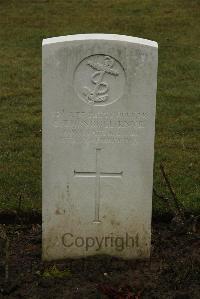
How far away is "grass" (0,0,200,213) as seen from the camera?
702 centimetres

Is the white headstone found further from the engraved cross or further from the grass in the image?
the grass

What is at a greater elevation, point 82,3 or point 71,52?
point 82,3

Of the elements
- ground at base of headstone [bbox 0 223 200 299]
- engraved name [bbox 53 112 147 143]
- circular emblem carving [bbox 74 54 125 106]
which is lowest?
ground at base of headstone [bbox 0 223 200 299]

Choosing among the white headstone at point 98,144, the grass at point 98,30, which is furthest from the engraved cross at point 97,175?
the grass at point 98,30

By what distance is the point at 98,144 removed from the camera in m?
4.99

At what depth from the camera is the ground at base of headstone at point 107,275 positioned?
4.71 m

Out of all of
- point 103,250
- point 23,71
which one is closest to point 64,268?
point 103,250

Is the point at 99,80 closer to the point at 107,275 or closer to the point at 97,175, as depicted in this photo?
the point at 97,175

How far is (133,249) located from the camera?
5.24 metres

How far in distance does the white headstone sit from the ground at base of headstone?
14cm

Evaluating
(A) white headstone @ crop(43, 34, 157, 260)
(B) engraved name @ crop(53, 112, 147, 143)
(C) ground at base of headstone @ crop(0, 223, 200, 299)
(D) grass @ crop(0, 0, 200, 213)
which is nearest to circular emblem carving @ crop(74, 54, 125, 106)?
(A) white headstone @ crop(43, 34, 157, 260)

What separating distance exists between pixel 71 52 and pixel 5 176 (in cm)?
257

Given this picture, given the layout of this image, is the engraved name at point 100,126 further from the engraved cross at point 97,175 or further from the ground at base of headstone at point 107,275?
the ground at base of headstone at point 107,275

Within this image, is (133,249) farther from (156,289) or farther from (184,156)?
(184,156)
